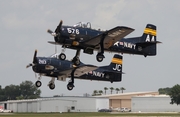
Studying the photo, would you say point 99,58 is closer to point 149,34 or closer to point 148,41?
point 148,41

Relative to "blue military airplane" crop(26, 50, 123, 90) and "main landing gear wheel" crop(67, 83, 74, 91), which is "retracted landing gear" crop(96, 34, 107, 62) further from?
"blue military airplane" crop(26, 50, 123, 90)

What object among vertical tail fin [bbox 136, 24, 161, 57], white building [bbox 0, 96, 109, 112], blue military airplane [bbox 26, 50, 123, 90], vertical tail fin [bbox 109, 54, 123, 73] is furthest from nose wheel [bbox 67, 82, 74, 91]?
white building [bbox 0, 96, 109, 112]

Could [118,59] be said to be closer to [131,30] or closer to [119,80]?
[119,80]

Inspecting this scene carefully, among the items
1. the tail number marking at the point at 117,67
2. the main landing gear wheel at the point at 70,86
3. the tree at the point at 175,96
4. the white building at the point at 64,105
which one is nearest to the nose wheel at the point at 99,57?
the main landing gear wheel at the point at 70,86

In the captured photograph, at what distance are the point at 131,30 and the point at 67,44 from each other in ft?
18.2

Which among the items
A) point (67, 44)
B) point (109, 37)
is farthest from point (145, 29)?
point (67, 44)

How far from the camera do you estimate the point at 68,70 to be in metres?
61.9

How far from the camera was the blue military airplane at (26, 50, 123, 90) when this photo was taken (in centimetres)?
5975

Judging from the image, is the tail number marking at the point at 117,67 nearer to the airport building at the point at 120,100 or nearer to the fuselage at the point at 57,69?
the fuselage at the point at 57,69

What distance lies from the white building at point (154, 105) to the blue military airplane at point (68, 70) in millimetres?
53126

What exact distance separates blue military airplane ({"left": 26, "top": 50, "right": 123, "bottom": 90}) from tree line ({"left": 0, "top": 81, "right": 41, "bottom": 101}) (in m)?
104

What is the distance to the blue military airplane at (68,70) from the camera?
196 ft

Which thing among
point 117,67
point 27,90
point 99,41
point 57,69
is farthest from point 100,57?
point 27,90

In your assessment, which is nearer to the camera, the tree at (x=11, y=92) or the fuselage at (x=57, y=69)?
the fuselage at (x=57, y=69)
